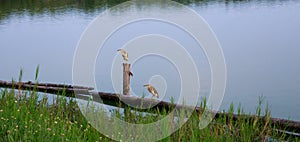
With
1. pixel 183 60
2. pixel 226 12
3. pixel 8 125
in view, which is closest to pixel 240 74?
pixel 183 60

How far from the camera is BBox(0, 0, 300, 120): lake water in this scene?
8.79 m

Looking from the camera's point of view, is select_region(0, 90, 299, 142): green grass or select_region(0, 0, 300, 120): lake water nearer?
select_region(0, 90, 299, 142): green grass

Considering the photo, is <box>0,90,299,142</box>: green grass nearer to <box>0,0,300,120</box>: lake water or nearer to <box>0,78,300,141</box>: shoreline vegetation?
<box>0,78,300,141</box>: shoreline vegetation

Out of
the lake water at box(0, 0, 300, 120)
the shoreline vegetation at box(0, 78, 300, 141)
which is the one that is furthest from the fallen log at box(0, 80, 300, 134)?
the lake water at box(0, 0, 300, 120)

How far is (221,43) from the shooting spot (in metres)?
12.6

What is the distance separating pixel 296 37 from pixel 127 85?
8126 millimetres

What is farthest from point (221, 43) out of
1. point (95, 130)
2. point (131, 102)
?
point (95, 130)

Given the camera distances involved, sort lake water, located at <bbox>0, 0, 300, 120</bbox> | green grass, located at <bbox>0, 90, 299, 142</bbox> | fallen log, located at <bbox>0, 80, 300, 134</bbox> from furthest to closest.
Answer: lake water, located at <bbox>0, 0, 300, 120</bbox>, fallen log, located at <bbox>0, 80, 300, 134</bbox>, green grass, located at <bbox>0, 90, 299, 142</bbox>

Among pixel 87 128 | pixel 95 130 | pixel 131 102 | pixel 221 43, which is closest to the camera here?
pixel 87 128

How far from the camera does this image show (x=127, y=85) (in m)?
6.29

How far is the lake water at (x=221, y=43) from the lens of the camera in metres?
8.79

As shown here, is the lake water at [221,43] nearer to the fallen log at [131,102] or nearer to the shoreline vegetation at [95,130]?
the fallen log at [131,102]

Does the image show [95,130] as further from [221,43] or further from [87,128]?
[221,43]

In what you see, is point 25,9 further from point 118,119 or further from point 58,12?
point 118,119
